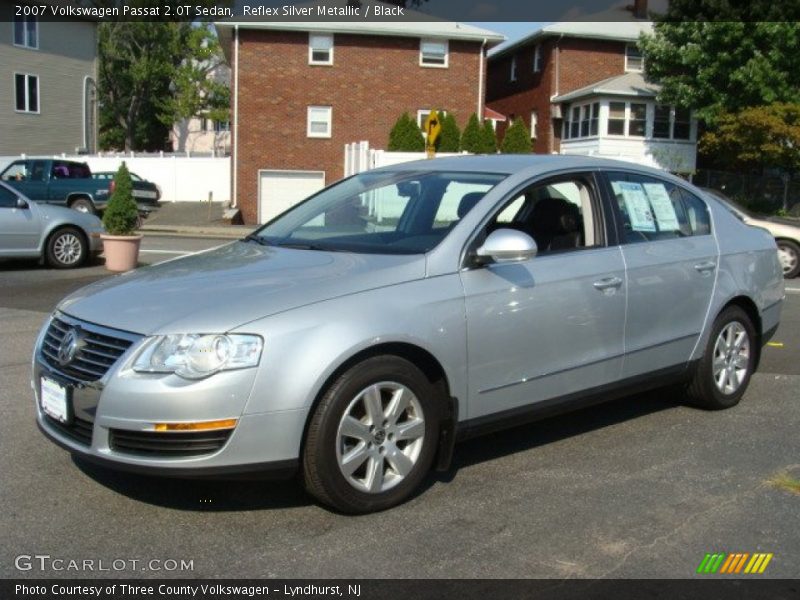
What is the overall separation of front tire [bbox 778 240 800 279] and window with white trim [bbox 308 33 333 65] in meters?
21.7

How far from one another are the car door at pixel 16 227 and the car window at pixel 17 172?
1216cm

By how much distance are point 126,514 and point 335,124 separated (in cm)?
3029

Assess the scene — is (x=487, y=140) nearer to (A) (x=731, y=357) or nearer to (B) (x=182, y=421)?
(A) (x=731, y=357)

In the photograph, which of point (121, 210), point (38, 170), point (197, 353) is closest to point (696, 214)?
point (197, 353)

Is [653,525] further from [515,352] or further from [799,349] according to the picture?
[799,349]

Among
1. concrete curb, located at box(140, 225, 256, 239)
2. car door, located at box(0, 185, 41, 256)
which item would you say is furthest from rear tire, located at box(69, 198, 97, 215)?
car door, located at box(0, 185, 41, 256)

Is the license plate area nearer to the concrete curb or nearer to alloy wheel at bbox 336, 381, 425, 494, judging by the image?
alloy wheel at bbox 336, 381, 425, 494

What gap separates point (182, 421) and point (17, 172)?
76.4 ft

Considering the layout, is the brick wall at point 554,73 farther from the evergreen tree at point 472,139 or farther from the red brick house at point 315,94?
the evergreen tree at point 472,139

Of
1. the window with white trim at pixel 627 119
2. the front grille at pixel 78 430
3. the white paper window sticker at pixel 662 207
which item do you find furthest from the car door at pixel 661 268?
the window with white trim at pixel 627 119

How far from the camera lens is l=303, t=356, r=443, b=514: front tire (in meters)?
3.94

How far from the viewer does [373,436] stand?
4.12m

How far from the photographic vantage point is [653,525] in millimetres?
4152
